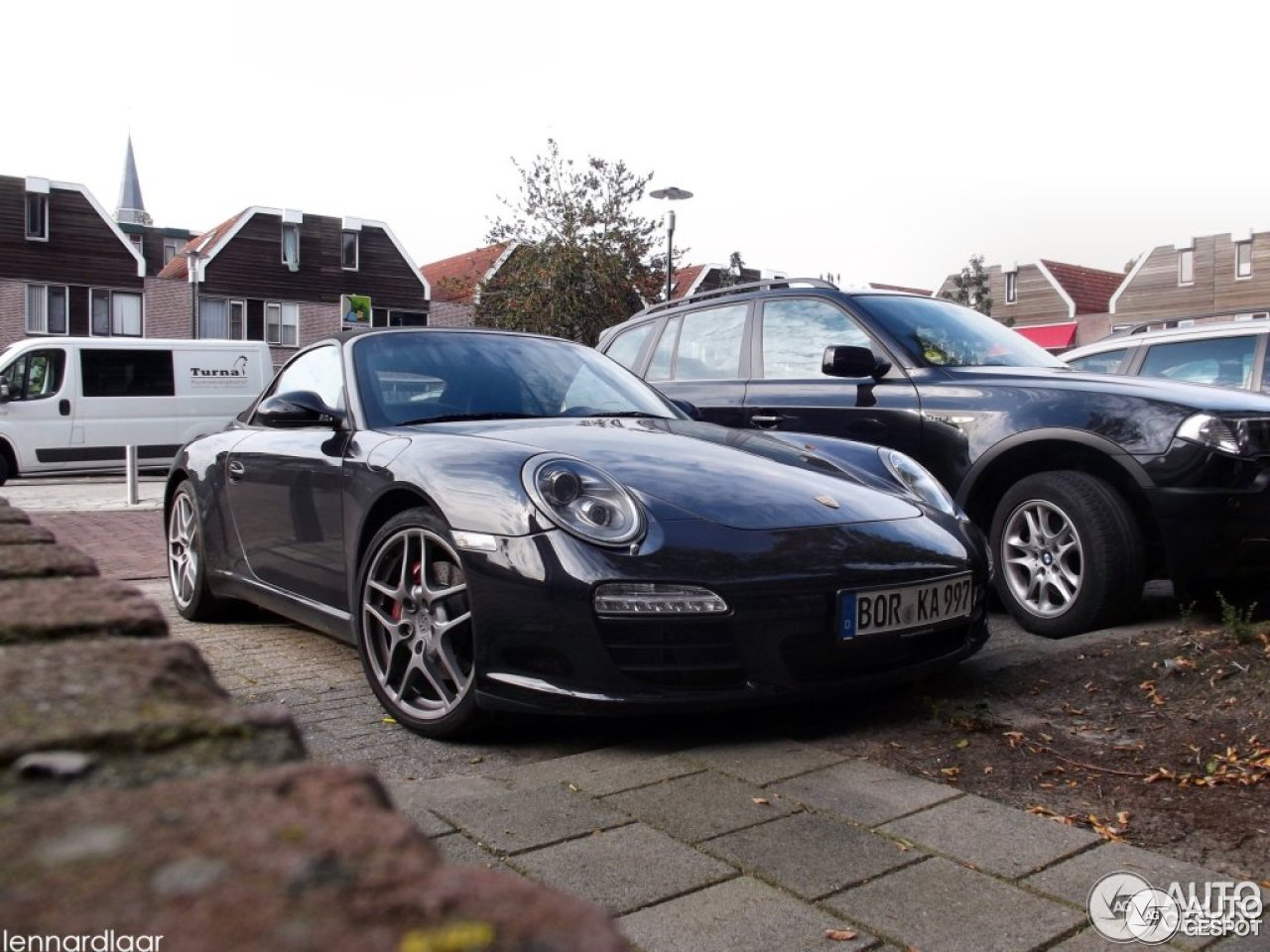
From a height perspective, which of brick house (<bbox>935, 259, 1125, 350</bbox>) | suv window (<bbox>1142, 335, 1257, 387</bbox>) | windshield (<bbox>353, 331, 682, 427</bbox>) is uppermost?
brick house (<bbox>935, 259, 1125, 350</bbox>)

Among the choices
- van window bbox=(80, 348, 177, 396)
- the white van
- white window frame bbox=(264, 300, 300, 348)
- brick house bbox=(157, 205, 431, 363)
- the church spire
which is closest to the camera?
the white van

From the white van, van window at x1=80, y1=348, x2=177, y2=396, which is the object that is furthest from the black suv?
van window at x1=80, y1=348, x2=177, y2=396

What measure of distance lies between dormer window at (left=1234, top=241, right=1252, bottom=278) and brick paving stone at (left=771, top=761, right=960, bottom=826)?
54160mm

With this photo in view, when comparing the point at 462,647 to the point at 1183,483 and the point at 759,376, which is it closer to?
the point at 1183,483

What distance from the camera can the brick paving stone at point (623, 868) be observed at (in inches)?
87.0

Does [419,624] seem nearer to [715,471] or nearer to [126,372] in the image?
[715,471]

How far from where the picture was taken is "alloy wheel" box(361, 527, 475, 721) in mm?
3340

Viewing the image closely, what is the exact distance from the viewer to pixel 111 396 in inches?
758

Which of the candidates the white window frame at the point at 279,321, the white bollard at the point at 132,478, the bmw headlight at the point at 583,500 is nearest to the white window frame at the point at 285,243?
the white window frame at the point at 279,321

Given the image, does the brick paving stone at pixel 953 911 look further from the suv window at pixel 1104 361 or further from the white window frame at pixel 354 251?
the white window frame at pixel 354 251

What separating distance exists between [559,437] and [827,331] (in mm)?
2873

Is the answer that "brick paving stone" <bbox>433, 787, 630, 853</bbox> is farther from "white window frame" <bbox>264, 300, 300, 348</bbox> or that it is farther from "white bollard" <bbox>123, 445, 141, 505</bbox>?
"white window frame" <bbox>264, 300, 300, 348</bbox>

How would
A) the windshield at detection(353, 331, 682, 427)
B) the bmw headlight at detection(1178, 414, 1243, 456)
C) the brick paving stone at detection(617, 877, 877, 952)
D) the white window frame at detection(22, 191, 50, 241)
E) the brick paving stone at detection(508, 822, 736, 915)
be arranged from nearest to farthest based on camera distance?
1. the brick paving stone at detection(617, 877, 877, 952)
2. the brick paving stone at detection(508, 822, 736, 915)
3. the windshield at detection(353, 331, 682, 427)
4. the bmw headlight at detection(1178, 414, 1243, 456)
5. the white window frame at detection(22, 191, 50, 241)
